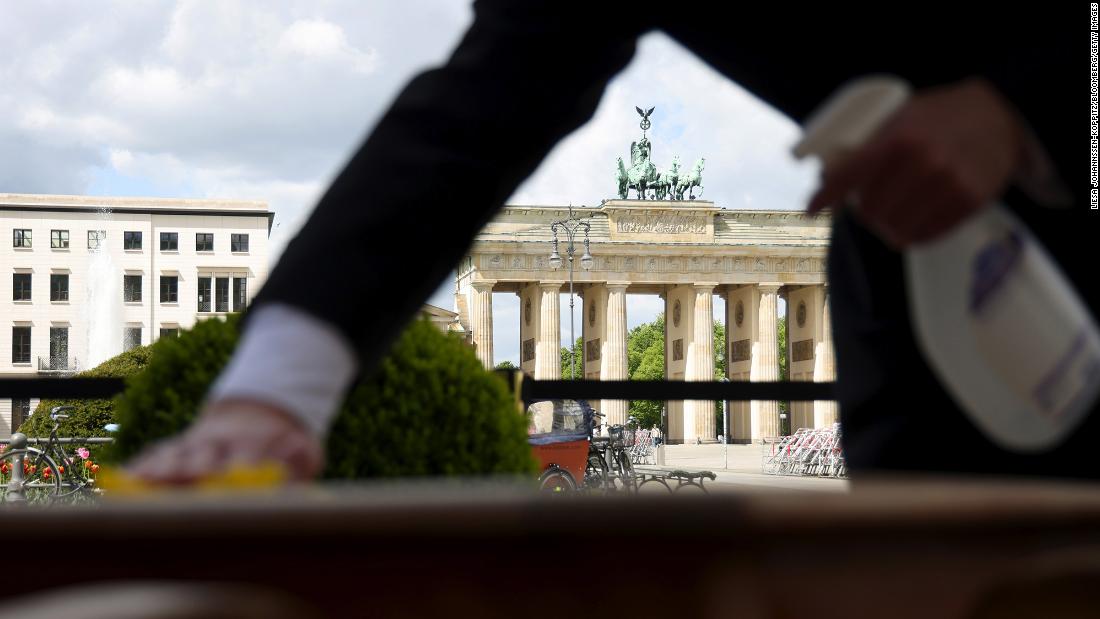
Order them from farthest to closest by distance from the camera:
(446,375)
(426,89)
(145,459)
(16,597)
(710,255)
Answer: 1. (710,255)
2. (446,375)
3. (426,89)
4. (145,459)
5. (16,597)

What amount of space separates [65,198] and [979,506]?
62.1 m

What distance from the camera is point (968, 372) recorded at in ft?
2.09

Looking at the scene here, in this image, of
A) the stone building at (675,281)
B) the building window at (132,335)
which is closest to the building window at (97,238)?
the building window at (132,335)

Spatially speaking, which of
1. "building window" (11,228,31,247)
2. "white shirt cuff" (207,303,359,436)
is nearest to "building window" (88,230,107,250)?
"building window" (11,228,31,247)

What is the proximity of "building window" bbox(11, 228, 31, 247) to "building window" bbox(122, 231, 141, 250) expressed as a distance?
14.6 feet

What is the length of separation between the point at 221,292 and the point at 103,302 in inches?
252

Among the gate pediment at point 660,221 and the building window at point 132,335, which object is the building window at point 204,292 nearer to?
the building window at point 132,335

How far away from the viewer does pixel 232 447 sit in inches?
22.0

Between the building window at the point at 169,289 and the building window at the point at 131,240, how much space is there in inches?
87.3

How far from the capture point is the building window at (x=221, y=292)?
58.2 m

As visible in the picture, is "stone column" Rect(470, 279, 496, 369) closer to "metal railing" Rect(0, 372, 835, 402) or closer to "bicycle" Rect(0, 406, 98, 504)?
"bicycle" Rect(0, 406, 98, 504)

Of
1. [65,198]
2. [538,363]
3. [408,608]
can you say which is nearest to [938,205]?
[408,608]

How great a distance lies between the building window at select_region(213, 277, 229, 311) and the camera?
58.2 metres

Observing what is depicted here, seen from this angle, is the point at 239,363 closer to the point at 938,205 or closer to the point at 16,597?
the point at 16,597
